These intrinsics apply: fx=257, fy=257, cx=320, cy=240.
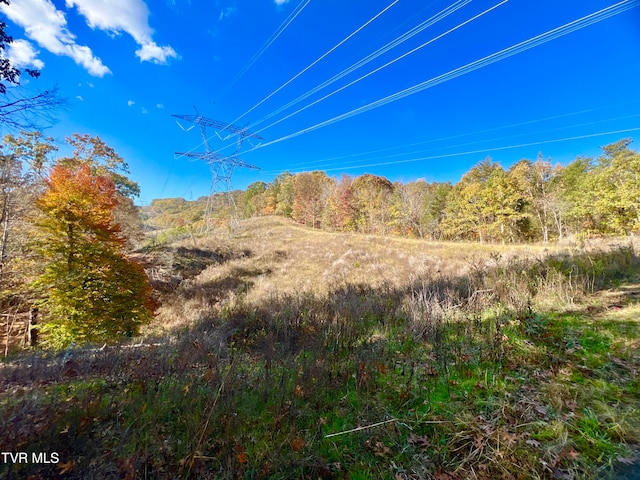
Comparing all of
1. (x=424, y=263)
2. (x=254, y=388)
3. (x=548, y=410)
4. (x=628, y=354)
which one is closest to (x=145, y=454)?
(x=254, y=388)

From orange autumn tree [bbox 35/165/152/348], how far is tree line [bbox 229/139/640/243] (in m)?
28.6

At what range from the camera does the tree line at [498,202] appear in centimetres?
2264

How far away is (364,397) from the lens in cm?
302

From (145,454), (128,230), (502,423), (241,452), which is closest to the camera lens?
(145,454)

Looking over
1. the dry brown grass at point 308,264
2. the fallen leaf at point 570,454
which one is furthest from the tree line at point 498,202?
the fallen leaf at point 570,454

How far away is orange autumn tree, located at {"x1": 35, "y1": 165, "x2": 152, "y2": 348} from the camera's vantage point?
9.94 m

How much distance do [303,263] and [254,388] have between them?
21.0 meters

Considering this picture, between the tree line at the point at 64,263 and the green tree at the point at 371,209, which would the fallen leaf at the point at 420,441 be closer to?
the tree line at the point at 64,263

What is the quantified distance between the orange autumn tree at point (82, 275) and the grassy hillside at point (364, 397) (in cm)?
780

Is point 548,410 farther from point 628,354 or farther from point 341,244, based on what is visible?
point 341,244

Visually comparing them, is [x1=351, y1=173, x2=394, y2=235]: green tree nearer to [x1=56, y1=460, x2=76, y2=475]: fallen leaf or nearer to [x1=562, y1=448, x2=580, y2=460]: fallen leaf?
[x1=562, y1=448, x2=580, y2=460]: fallen leaf

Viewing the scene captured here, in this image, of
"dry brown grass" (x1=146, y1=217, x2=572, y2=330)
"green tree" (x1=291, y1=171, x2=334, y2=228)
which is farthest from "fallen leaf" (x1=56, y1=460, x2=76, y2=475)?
"green tree" (x1=291, y1=171, x2=334, y2=228)

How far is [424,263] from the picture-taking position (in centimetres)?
1859

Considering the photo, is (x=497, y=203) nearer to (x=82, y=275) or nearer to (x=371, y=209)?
(x=371, y=209)
